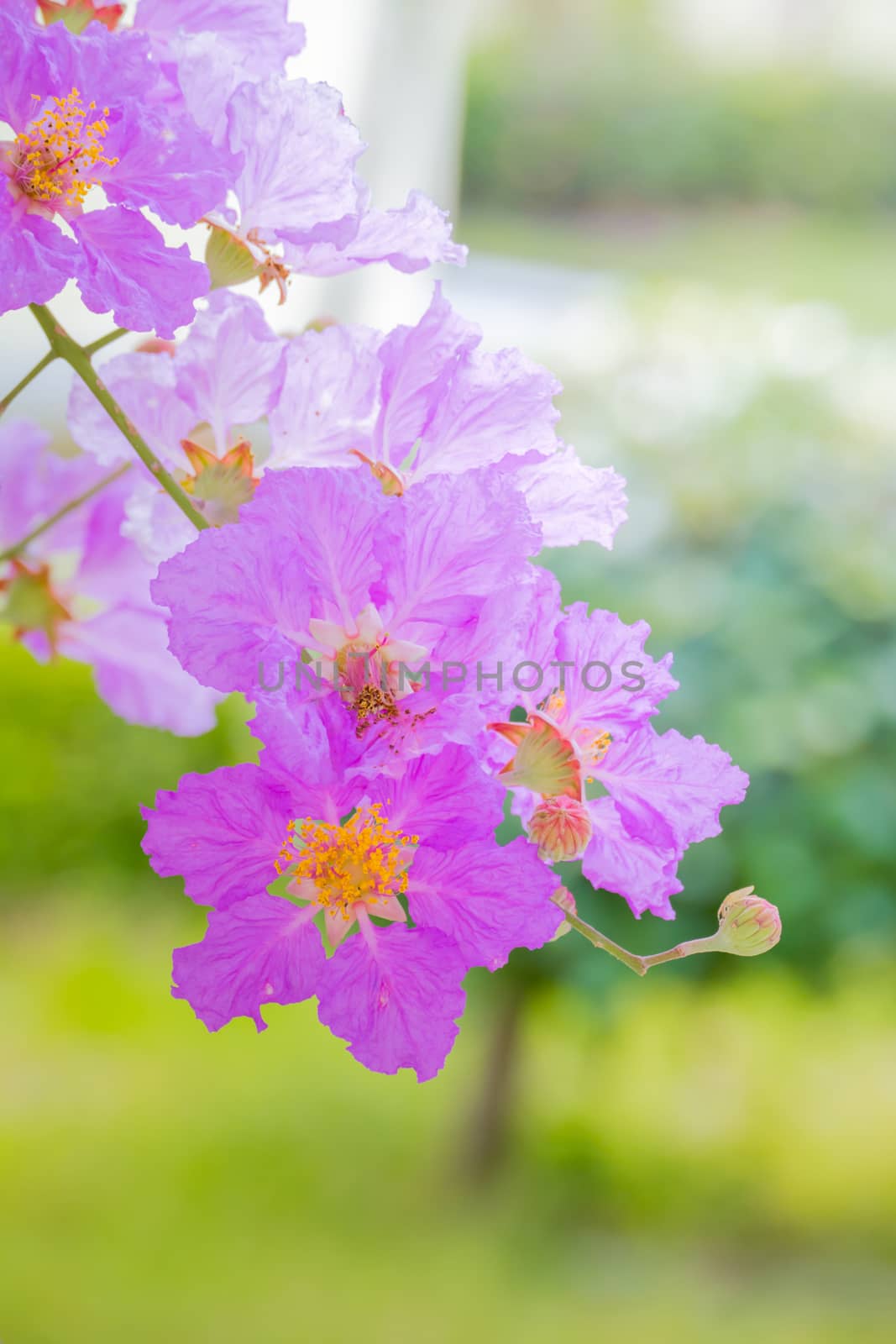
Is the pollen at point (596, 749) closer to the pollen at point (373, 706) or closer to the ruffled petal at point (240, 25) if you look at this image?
the pollen at point (373, 706)

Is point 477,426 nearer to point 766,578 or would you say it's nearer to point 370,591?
point 370,591

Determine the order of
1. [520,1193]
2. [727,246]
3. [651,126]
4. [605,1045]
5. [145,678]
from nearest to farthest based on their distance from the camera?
[145,678] < [605,1045] < [520,1193] < [727,246] < [651,126]

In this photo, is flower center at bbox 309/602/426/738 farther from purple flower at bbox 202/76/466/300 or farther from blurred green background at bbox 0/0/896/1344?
blurred green background at bbox 0/0/896/1344

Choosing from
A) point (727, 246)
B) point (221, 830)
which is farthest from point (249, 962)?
point (727, 246)

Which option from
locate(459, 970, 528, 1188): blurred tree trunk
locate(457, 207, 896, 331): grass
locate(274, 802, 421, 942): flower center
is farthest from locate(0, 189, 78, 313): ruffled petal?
locate(457, 207, 896, 331): grass

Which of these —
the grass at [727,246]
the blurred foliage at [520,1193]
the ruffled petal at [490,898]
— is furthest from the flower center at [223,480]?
the grass at [727,246]

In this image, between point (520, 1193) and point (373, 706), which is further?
point (520, 1193)

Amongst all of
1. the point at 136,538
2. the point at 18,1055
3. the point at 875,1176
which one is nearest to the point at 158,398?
the point at 136,538
